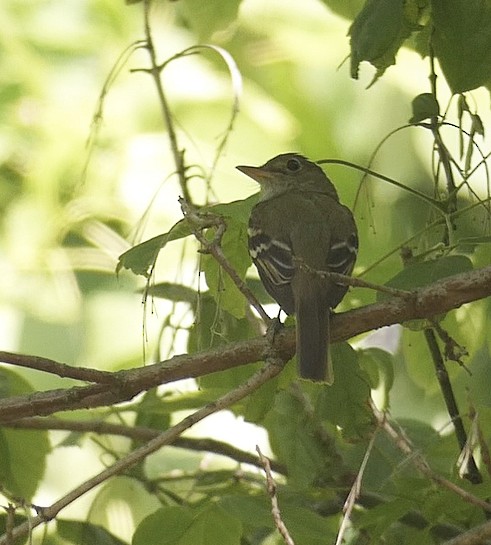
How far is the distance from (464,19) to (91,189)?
6.94 ft

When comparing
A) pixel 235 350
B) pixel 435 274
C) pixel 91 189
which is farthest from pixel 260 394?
pixel 91 189

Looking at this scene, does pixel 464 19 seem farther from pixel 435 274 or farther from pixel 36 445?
pixel 36 445

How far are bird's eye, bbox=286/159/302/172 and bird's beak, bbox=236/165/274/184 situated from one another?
7 cm

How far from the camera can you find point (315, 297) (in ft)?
→ 8.03

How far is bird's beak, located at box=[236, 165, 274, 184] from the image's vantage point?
325 cm

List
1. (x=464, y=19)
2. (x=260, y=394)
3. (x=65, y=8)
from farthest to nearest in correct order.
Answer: (x=65, y=8), (x=260, y=394), (x=464, y=19)

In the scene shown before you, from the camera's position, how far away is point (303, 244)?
2912mm

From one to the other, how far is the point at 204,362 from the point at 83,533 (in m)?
0.59

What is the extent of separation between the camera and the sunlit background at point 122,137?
3652 millimetres

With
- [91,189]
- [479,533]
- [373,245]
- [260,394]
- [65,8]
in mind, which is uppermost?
[65,8]

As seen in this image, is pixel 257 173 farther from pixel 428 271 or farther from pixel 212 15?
pixel 428 271

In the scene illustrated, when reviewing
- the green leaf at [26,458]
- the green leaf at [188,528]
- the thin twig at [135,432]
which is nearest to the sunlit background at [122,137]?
the thin twig at [135,432]

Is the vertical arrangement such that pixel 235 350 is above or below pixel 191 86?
below

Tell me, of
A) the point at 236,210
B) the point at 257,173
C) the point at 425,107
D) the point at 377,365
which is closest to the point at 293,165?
the point at 257,173
